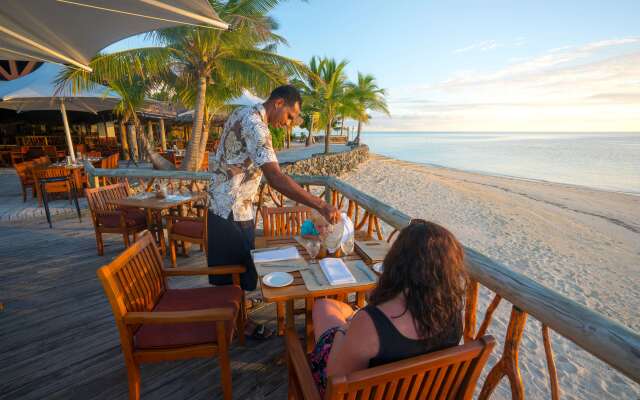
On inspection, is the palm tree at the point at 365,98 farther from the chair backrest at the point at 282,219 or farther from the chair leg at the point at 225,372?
the chair leg at the point at 225,372

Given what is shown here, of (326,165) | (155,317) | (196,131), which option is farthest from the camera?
(326,165)

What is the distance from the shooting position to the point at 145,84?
1036cm

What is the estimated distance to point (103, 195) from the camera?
168 inches

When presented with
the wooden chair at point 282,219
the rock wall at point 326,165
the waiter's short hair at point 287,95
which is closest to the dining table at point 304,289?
the wooden chair at point 282,219

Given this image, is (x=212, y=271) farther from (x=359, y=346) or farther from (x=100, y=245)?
(x=100, y=245)

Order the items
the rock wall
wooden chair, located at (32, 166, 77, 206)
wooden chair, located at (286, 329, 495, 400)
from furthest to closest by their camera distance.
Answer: the rock wall < wooden chair, located at (32, 166, 77, 206) < wooden chair, located at (286, 329, 495, 400)

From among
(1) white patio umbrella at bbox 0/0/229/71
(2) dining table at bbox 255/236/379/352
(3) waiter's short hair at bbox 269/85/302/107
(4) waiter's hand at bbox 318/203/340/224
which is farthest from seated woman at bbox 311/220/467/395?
(1) white patio umbrella at bbox 0/0/229/71

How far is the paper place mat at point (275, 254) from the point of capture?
2.01 metres

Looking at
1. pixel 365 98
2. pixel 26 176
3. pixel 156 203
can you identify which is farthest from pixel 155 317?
pixel 365 98

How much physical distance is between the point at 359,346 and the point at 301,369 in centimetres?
46

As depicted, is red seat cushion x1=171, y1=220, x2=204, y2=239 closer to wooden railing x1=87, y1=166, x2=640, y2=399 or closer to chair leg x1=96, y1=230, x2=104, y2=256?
chair leg x1=96, y1=230, x2=104, y2=256

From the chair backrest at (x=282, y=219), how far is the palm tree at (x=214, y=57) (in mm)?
6721

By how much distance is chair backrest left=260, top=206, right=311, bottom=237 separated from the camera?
2.99 meters

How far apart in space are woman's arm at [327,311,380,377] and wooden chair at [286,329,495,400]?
0.08 metres
